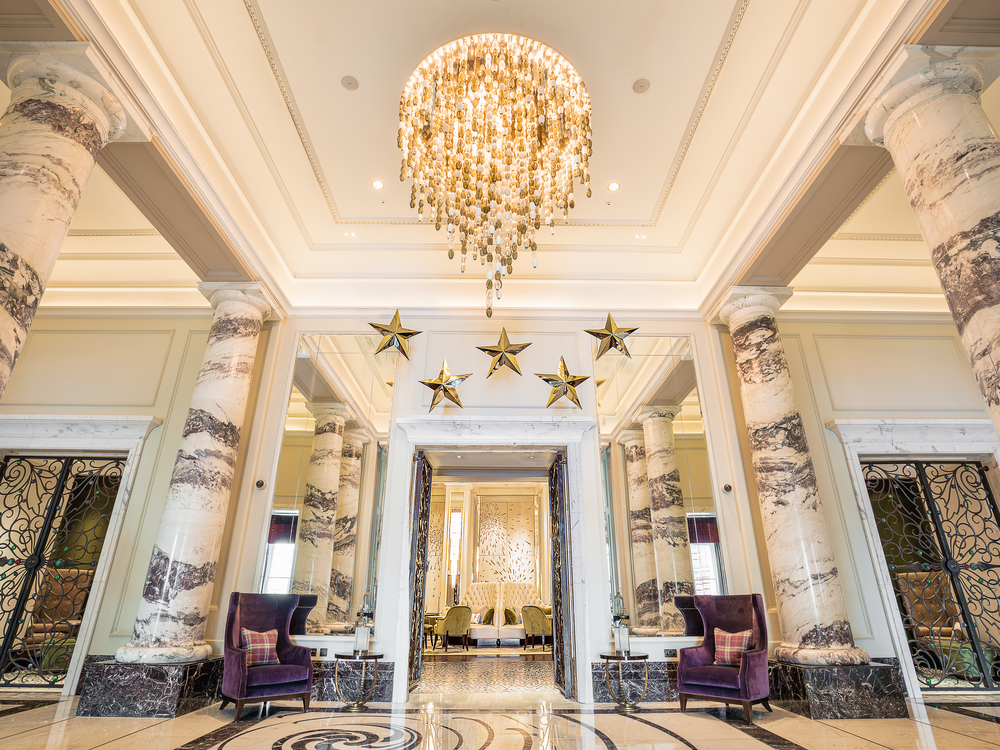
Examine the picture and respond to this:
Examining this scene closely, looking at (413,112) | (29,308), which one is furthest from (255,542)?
(413,112)

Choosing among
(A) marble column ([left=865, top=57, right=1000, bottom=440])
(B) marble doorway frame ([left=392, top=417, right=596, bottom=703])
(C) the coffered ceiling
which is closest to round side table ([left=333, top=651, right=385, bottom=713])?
(B) marble doorway frame ([left=392, top=417, right=596, bottom=703])

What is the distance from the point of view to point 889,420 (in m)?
5.97

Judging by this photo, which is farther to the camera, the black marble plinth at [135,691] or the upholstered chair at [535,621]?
the upholstered chair at [535,621]

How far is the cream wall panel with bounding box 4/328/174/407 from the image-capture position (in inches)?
242

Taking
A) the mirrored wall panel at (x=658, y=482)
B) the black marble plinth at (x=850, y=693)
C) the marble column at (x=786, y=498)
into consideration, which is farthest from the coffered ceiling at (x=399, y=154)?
the black marble plinth at (x=850, y=693)

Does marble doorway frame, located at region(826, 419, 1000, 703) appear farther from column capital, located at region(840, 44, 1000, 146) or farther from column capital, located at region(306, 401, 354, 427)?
column capital, located at region(306, 401, 354, 427)

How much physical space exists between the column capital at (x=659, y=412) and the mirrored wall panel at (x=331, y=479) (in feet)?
9.25

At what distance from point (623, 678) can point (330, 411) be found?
4.02 metres

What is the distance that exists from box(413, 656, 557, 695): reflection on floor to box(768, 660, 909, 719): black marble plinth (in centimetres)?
237

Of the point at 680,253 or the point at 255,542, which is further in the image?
the point at 680,253

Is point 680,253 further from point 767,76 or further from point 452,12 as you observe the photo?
point 452,12

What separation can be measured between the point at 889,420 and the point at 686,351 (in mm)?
2241

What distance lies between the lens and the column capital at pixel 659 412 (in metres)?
6.11

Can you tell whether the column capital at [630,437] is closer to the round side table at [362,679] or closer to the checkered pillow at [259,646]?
the round side table at [362,679]
